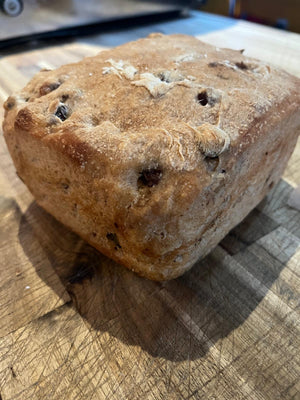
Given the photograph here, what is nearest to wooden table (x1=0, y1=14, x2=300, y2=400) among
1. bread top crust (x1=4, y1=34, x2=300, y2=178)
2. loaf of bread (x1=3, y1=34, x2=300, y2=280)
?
loaf of bread (x1=3, y1=34, x2=300, y2=280)

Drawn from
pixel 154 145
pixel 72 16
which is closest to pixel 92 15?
pixel 72 16

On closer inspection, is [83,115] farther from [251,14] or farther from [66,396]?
[251,14]

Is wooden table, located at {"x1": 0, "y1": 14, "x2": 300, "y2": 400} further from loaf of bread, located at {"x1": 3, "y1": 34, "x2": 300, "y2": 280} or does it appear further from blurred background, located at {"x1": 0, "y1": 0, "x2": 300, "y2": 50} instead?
blurred background, located at {"x1": 0, "y1": 0, "x2": 300, "y2": 50}

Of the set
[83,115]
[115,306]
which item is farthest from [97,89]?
[115,306]

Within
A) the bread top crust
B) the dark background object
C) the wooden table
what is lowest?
the wooden table

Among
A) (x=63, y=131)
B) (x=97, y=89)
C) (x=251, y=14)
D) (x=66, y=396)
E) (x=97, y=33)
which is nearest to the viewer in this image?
(x=66, y=396)

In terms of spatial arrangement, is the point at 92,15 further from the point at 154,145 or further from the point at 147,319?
the point at 147,319

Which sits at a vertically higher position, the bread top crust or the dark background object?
the bread top crust

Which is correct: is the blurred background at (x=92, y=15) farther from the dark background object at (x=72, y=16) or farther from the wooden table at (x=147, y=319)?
the wooden table at (x=147, y=319)
